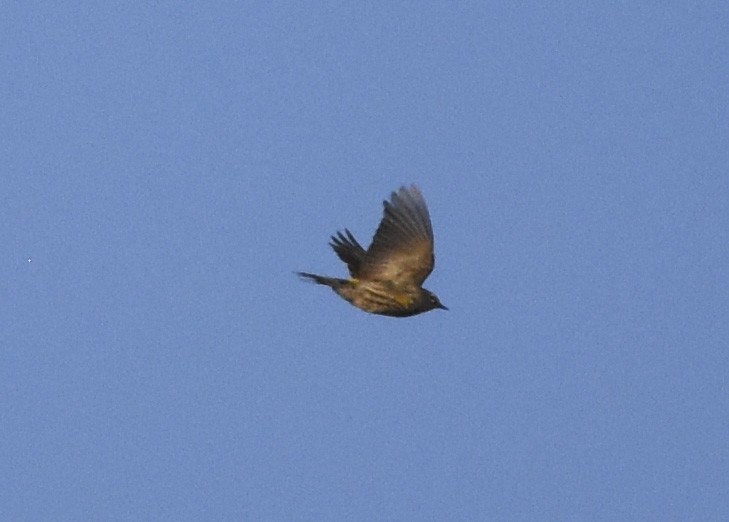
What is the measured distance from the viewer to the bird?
334 inches

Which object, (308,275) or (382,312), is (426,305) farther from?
(308,275)

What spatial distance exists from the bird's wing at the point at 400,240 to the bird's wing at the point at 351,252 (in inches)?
2.3

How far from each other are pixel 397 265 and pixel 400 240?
18cm

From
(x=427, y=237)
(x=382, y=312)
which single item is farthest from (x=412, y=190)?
(x=382, y=312)

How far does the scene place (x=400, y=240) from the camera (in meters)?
8.52

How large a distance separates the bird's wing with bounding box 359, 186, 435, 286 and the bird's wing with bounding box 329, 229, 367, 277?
0.06 metres

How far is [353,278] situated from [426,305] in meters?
0.55

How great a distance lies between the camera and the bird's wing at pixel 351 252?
28.2 feet

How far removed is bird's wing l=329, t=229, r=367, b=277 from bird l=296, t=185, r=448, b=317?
2 centimetres

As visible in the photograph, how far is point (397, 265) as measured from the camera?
8555mm

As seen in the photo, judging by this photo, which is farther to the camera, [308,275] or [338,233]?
[338,233]

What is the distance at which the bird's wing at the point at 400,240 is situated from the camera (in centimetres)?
851

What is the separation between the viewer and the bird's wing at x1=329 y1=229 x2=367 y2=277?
8594 mm

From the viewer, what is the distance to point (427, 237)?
854 centimetres
